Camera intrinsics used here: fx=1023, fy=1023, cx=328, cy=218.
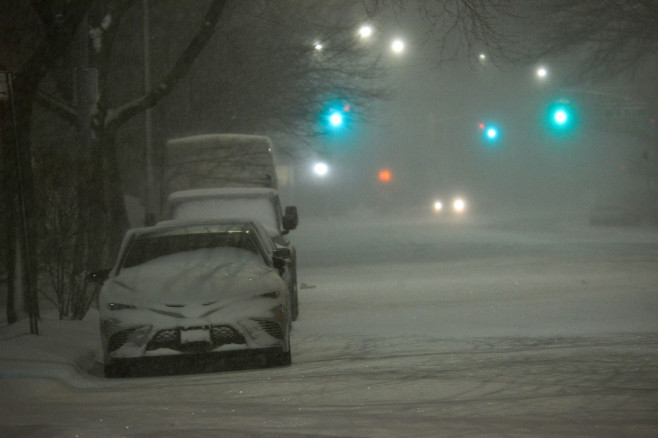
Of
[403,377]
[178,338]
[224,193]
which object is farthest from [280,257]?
[224,193]

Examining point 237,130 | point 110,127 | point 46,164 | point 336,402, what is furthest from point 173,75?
point 237,130

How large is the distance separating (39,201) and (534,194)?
75.5 metres

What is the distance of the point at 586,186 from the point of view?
8562 centimetres

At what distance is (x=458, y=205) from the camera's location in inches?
2591

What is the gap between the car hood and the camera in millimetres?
9562

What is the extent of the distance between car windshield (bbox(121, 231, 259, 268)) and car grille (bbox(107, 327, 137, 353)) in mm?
1296

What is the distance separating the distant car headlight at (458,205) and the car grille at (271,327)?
56727mm

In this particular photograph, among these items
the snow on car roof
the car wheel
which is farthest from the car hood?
the snow on car roof

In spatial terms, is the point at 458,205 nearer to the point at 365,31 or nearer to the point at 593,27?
the point at 593,27

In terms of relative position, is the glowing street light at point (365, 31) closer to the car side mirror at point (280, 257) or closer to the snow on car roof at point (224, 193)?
the snow on car roof at point (224, 193)

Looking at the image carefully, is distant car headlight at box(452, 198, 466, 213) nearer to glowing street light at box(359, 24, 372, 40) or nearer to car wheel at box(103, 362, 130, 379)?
glowing street light at box(359, 24, 372, 40)

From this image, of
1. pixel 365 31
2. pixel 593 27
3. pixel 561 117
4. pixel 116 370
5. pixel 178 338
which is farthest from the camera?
pixel 561 117

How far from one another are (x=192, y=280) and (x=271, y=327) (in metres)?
0.91

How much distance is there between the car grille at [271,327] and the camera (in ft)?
31.4
